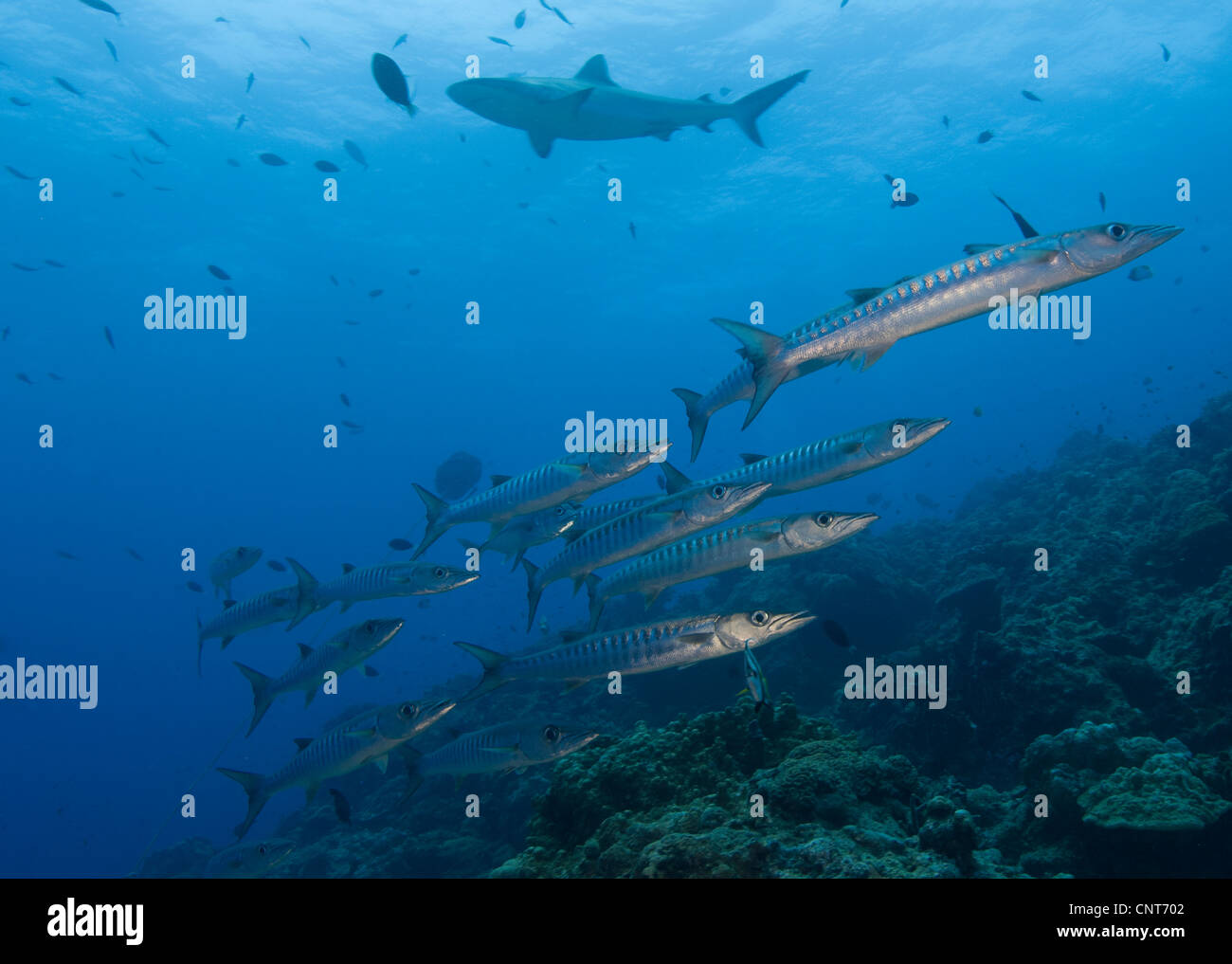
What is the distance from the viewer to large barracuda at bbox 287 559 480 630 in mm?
7602

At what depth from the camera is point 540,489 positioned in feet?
23.4

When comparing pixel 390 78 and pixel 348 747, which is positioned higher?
pixel 390 78

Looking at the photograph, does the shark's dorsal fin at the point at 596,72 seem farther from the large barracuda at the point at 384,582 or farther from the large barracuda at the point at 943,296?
the large barracuda at the point at 384,582

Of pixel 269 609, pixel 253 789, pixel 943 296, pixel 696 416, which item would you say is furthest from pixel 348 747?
pixel 943 296

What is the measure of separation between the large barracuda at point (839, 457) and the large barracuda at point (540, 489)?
2.03 ft

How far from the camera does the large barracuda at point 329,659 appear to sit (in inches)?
308

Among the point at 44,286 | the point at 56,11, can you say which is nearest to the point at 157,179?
the point at 56,11

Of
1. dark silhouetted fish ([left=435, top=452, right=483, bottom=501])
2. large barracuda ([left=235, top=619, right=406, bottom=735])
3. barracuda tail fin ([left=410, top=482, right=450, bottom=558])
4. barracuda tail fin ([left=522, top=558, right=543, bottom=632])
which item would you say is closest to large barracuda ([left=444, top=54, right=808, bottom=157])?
barracuda tail fin ([left=410, top=482, right=450, bottom=558])

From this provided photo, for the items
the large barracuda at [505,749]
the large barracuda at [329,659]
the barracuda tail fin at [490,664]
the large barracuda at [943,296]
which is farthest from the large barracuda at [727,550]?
the large barracuda at [329,659]

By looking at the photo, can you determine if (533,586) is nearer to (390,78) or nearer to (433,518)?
(433,518)

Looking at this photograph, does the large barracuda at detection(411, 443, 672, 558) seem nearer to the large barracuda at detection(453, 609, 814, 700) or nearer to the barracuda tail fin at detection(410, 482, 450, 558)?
the barracuda tail fin at detection(410, 482, 450, 558)

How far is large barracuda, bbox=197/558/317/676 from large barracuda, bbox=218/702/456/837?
1789 millimetres

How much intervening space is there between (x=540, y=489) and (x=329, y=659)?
3.88 meters
